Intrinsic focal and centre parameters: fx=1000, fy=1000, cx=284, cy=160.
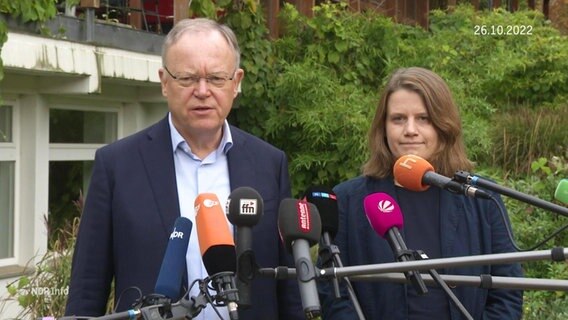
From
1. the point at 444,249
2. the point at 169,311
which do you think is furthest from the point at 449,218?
the point at 169,311

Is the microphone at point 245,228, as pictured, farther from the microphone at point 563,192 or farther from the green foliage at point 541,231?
the green foliage at point 541,231

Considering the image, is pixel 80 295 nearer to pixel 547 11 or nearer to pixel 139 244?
pixel 139 244

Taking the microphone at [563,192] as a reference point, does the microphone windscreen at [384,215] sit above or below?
below

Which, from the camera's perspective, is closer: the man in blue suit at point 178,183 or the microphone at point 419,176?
the microphone at point 419,176

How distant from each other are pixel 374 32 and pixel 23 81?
12.2 ft

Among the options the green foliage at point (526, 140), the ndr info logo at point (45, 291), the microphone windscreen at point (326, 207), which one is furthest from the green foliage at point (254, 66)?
the microphone windscreen at point (326, 207)

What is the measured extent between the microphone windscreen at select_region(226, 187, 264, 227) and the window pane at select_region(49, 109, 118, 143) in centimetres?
645

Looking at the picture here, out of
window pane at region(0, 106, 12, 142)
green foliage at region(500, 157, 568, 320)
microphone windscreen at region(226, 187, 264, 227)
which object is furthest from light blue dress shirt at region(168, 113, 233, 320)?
window pane at region(0, 106, 12, 142)

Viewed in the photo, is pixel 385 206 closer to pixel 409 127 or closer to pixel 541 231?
pixel 409 127

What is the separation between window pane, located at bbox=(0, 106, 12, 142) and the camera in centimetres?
789

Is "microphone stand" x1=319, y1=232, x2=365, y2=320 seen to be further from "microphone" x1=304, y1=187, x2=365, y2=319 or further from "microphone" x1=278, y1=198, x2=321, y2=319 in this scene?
"microphone" x1=278, y1=198, x2=321, y2=319

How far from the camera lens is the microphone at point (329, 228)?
236cm

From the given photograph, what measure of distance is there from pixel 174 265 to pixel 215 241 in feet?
0.46

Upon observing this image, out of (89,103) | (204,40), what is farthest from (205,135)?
(89,103)
